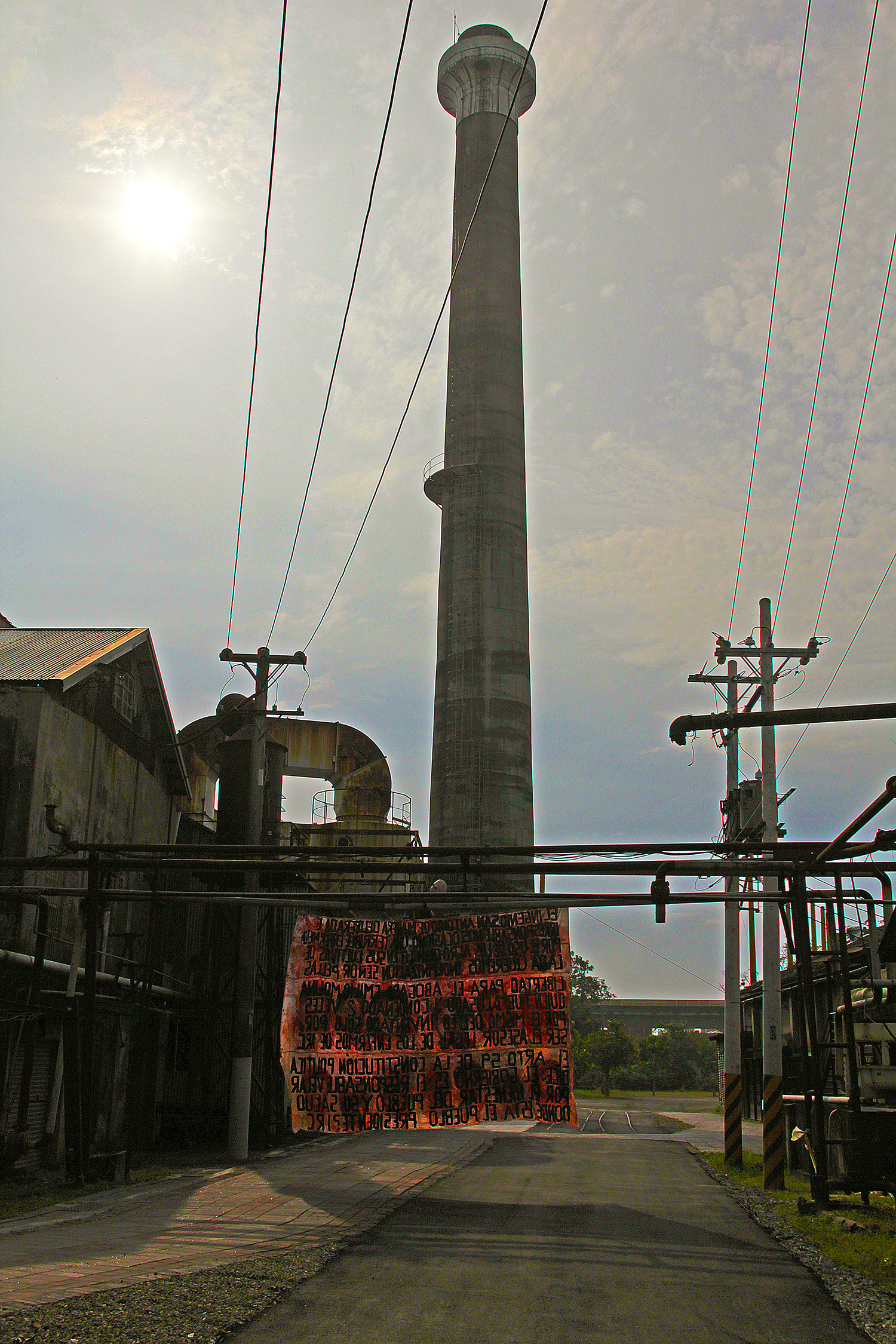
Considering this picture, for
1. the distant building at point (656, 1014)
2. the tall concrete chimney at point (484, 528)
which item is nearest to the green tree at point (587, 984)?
the distant building at point (656, 1014)

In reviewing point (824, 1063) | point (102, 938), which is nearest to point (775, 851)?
point (824, 1063)

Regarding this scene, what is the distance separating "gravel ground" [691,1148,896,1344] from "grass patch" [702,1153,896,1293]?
110 millimetres

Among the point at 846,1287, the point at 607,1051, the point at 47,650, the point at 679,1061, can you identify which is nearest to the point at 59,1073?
the point at 47,650

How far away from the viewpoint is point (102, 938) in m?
19.2

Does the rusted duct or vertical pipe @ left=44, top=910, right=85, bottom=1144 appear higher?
the rusted duct

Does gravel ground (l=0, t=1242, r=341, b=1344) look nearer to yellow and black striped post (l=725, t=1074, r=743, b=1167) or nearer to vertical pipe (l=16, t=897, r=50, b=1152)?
vertical pipe (l=16, t=897, r=50, b=1152)

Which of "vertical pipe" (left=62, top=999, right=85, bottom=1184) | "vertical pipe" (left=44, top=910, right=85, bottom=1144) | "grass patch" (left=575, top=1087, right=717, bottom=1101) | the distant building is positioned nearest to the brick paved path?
"vertical pipe" (left=62, top=999, right=85, bottom=1184)

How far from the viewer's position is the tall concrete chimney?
3609 cm

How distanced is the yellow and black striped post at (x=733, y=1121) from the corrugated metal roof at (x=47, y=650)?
14.0 meters

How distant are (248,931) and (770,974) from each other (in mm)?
9470

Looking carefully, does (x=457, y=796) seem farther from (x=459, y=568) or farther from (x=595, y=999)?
(x=595, y=999)

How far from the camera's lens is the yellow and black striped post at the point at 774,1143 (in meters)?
15.7

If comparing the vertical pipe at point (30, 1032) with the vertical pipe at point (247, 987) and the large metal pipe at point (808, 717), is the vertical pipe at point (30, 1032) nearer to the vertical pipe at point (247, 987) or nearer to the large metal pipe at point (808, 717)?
the vertical pipe at point (247, 987)

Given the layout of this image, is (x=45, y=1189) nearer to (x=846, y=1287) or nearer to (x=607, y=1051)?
(x=846, y=1287)
